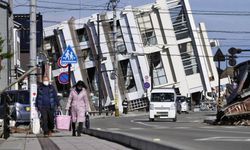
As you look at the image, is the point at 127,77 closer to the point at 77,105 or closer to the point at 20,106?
the point at 20,106

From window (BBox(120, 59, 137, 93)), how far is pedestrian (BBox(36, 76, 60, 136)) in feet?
181

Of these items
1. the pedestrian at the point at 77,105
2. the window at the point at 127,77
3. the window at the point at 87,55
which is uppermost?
the window at the point at 87,55

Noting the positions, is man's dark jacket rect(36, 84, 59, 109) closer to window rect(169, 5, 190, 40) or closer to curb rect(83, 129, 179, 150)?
curb rect(83, 129, 179, 150)

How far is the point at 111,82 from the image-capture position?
73250mm

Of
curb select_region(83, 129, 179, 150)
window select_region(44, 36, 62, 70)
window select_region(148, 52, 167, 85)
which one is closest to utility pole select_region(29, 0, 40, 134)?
curb select_region(83, 129, 179, 150)

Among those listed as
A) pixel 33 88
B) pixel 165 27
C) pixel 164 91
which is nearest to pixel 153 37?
pixel 165 27

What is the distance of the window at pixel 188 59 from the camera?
75562mm

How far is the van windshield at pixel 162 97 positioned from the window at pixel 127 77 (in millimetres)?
33464

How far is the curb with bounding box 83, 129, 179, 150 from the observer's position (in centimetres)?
1162

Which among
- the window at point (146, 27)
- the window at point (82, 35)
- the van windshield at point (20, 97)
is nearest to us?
the van windshield at point (20, 97)

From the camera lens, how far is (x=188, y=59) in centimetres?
7606

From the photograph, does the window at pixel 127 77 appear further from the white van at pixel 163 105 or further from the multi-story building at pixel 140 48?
the white van at pixel 163 105

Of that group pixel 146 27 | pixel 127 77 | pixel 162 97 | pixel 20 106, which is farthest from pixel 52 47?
pixel 20 106

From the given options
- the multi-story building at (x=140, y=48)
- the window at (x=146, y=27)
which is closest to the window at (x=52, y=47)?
the multi-story building at (x=140, y=48)
